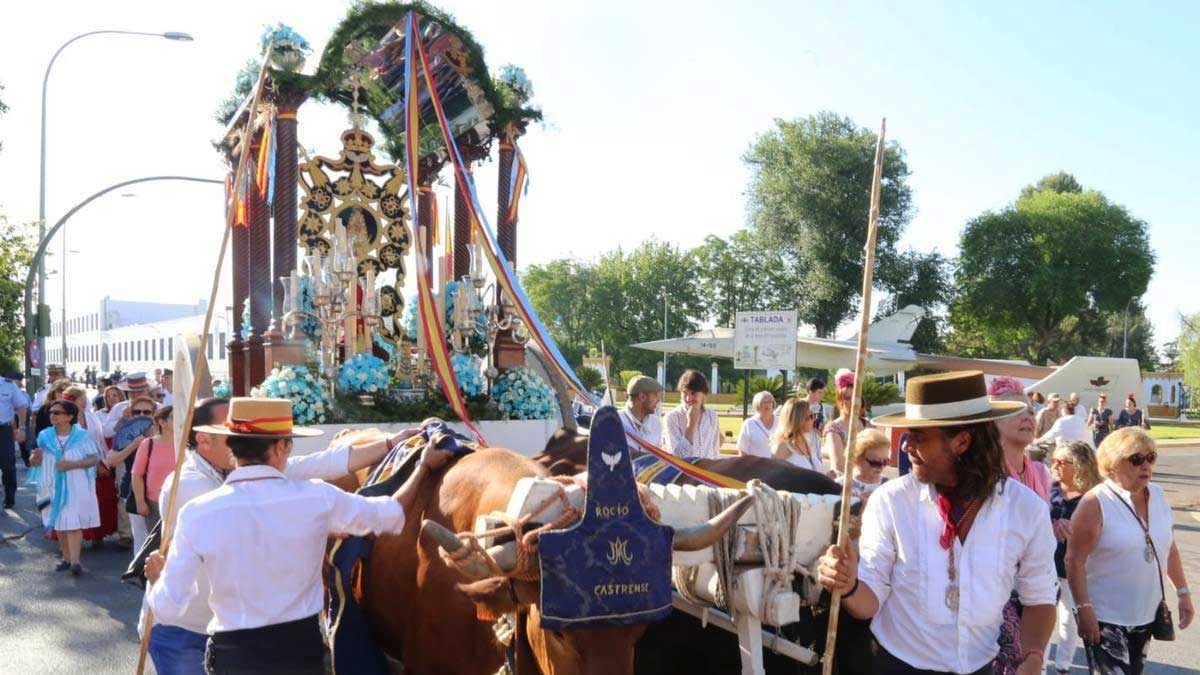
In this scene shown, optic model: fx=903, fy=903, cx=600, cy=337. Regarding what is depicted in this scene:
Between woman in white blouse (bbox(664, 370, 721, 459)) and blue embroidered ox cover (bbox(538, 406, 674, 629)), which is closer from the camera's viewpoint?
blue embroidered ox cover (bbox(538, 406, 674, 629))

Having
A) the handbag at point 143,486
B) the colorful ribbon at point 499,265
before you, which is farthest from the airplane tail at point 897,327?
the handbag at point 143,486

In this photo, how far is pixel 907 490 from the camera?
9.59 ft

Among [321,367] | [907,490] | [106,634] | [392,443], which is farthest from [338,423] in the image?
[907,490]

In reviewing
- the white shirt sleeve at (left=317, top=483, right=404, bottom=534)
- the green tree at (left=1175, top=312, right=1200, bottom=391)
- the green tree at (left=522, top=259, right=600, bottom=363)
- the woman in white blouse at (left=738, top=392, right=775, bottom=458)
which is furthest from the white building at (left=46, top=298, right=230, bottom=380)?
the green tree at (left=1175, top=312, right=1200, bottom=391)

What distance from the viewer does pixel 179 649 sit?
3.73 metres

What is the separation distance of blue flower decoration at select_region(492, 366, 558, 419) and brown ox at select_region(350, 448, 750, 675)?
578 centimetres

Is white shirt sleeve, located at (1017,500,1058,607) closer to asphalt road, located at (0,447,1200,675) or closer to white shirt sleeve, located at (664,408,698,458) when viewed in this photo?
asphalt road, located at (0,447,1200,675)

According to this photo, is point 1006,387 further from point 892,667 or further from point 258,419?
point 258,419

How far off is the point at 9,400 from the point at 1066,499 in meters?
13.1

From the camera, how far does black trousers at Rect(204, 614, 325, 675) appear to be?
3.10 meters

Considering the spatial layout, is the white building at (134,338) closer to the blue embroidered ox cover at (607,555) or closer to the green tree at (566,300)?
the blue embroidered ox cover at (607,555)

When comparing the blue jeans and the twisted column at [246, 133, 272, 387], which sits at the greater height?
the twisted column at [246, 133, 272, 387]

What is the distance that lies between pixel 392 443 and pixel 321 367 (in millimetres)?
5357

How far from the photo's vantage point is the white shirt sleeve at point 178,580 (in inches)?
119
